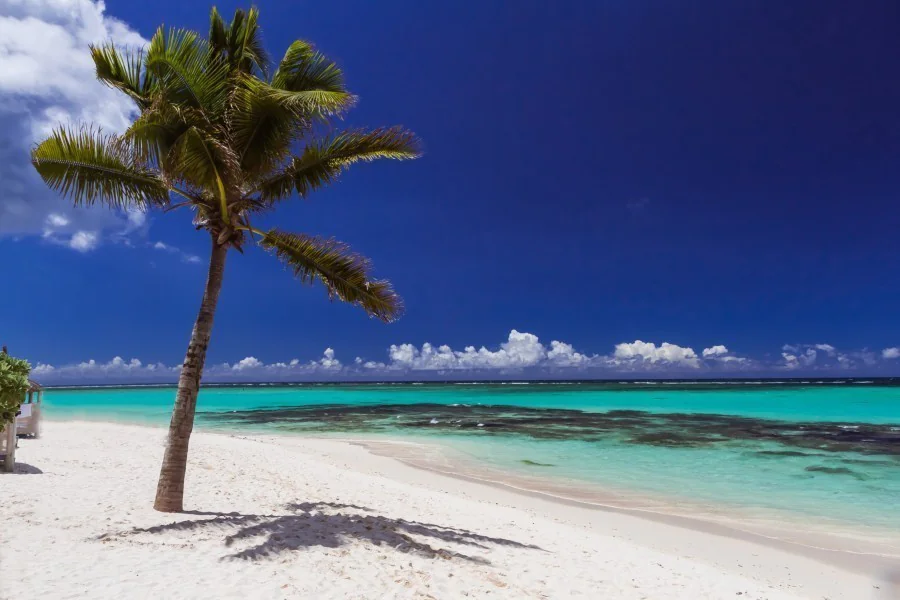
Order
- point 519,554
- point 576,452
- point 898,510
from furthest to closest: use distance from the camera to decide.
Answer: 1. point 576,452
2. point 898,510
3. point 519,554

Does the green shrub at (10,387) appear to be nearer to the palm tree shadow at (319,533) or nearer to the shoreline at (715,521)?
the palm tree shadow at (319,533)

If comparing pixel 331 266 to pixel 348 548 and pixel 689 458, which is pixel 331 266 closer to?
pixel 348 548

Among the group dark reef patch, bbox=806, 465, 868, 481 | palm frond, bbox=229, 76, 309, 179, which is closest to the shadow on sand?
palm frond, bbox=229, 76, 309, 179

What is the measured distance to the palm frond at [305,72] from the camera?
7406mm

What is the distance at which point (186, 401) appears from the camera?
6840 mm

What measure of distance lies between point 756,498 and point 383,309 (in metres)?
9.99

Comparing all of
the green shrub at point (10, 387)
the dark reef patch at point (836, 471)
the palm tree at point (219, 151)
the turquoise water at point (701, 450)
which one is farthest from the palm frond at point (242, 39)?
the dark reef patch at point (836, 471)

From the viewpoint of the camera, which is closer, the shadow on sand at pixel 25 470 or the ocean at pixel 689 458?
the shadow on sand at pixel 25 470

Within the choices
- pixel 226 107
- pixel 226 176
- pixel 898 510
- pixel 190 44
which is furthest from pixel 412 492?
pixel 898 510

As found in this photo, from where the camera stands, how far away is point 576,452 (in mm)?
18438

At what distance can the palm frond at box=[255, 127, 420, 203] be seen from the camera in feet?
23.5

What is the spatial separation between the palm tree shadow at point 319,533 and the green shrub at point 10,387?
12.5 ft

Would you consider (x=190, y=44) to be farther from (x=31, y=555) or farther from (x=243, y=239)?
(x=31, y=555)

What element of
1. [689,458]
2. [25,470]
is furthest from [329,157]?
[689,458]
